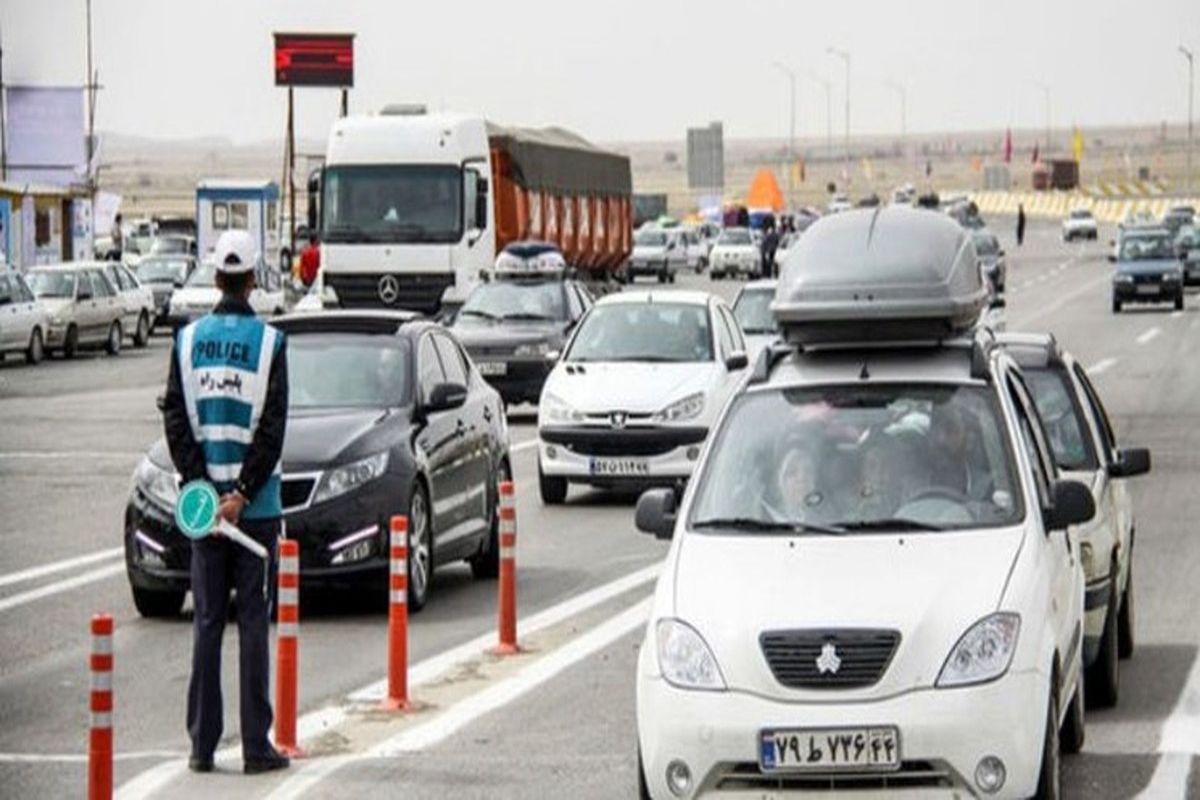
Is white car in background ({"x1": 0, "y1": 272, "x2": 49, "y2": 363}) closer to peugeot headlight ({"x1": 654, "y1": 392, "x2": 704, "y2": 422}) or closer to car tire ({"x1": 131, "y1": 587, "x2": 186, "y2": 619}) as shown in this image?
peugeot headlight ({"x1": 654, "y1": 392, "x2": 704, "y2": 422})

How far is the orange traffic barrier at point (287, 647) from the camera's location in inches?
500

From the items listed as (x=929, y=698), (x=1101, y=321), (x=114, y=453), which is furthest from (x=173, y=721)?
(x=1101, y=321)

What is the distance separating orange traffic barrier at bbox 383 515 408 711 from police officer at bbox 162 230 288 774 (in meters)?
1.21

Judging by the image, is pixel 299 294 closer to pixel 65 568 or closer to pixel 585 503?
pixel 585 503

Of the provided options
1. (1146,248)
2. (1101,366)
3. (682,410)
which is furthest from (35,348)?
(682,410)

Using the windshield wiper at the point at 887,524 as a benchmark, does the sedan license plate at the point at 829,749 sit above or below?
below

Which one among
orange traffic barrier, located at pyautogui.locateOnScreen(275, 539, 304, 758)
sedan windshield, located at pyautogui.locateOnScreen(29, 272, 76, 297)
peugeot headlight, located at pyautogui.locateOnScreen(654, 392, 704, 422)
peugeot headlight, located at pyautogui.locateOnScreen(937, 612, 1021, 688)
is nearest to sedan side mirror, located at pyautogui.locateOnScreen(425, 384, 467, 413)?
orange traffic barrier, located at pyautogui.locateOnScreen(275, 539, 304, 758)

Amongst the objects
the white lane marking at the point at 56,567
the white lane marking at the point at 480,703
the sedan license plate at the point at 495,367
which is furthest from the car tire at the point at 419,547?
the sedan license plate at the point at 495,367

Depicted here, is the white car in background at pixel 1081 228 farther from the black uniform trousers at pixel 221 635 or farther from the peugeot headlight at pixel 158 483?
the black uniform trousers at pixel 221 635

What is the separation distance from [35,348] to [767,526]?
43711mm

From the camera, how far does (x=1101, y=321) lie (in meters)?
64.8

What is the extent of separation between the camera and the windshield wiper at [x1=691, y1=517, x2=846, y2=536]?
11320mm

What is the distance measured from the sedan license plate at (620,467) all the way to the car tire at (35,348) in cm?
2927

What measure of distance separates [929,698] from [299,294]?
5643 centimetres
